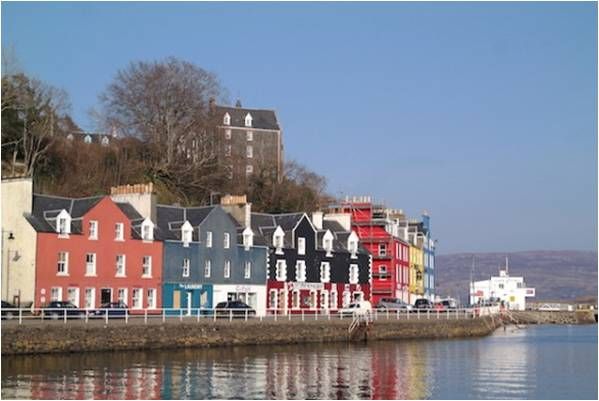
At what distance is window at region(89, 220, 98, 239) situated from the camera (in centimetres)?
6162

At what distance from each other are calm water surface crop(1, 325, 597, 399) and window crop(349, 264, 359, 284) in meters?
21.6

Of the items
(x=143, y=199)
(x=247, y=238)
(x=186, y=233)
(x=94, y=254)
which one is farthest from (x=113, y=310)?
(x=247, y=238)

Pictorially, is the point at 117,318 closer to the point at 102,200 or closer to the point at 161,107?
the point at 102,200

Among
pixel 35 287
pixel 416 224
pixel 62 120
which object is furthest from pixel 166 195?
pixel 416 224

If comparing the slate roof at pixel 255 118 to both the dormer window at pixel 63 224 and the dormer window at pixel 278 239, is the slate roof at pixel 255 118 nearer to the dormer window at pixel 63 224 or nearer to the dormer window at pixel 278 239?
the dormer window at pixel 278 239

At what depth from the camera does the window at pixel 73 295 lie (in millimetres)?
59906

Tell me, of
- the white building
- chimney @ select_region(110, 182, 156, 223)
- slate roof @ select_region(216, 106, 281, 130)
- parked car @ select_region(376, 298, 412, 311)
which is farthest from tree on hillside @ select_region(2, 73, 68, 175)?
the white building

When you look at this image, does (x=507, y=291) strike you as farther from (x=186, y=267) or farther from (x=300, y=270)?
(x=186, y=267)

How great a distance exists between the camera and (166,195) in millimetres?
83375

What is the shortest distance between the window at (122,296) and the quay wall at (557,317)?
240ft

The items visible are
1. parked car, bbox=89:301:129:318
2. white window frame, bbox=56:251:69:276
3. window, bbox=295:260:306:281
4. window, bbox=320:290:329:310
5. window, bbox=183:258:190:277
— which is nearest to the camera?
parked car, bbox=89:301:129:318

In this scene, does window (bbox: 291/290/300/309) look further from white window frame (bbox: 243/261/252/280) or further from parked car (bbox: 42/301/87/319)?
parked car (bbox: 42/301/87/319)

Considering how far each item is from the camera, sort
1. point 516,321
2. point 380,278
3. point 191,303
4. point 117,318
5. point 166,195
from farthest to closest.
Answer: point 516,321, point 380,278, point 166,195, point 191,303, point 117,318

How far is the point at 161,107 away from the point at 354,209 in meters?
22.1
